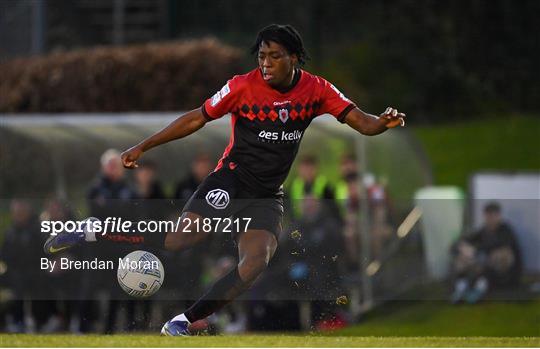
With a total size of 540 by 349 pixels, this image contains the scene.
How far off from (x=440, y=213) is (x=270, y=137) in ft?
16.3

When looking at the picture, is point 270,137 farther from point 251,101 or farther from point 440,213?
point 440,213

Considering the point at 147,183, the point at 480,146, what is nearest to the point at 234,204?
the point at 147,183

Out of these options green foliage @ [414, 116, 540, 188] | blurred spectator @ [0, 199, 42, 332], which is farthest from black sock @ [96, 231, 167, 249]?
Result: green foliage @ [414, 116, 540, 188]

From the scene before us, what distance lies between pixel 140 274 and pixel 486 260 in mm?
4112

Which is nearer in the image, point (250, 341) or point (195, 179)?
point (250, 341)

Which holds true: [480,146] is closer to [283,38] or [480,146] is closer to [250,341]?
[250,341]

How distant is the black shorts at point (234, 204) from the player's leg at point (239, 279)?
0.28 feet

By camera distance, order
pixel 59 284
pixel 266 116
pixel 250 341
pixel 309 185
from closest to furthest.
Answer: pixel 266 116, pixel 250 341, pixel 59 284, pixel 309 185

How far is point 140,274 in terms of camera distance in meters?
10.2

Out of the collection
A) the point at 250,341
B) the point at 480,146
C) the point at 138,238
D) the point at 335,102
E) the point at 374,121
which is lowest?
the point at 250,341

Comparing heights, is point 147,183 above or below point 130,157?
below

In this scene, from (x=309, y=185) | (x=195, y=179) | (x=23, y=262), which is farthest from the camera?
(x=309, y=185)

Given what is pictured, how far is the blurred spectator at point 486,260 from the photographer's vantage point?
1288cm

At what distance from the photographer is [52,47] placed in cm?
2400
